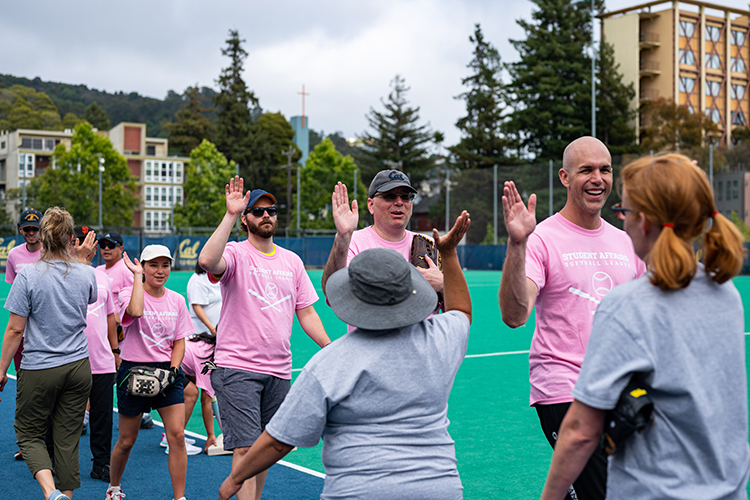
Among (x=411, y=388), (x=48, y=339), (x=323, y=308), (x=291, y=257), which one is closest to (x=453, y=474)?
(x=411, y=388)

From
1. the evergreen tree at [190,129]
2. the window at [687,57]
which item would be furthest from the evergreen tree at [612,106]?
the evergreen tree at [190,129]

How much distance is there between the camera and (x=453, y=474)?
2633 millimetres

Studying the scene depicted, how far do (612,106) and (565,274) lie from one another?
56.7 metres

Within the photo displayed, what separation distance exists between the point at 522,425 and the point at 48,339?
4.77m

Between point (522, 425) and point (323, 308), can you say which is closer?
point (522, 425)

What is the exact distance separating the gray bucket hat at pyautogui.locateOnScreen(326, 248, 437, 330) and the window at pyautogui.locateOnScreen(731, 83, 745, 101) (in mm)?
72468

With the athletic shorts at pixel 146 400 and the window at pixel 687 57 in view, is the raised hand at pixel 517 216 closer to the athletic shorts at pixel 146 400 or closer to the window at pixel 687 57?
the athletic shorts at pixel 146 400

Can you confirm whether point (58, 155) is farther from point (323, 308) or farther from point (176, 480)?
point (176, 480)

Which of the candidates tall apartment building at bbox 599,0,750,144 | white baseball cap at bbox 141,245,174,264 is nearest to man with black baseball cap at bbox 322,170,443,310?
white baseball cap at bbox 141,245,174,264

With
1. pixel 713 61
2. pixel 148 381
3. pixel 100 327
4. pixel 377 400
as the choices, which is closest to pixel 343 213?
pixel 377 400

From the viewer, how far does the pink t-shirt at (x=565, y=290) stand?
3602 mm

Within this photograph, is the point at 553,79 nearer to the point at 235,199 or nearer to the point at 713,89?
the point at 713,89

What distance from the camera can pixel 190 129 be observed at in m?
96.6

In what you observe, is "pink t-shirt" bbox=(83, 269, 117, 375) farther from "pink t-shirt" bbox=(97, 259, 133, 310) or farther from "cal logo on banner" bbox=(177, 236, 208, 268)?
"cal logo on banner" bbox=(177, 236, 208, 268)
